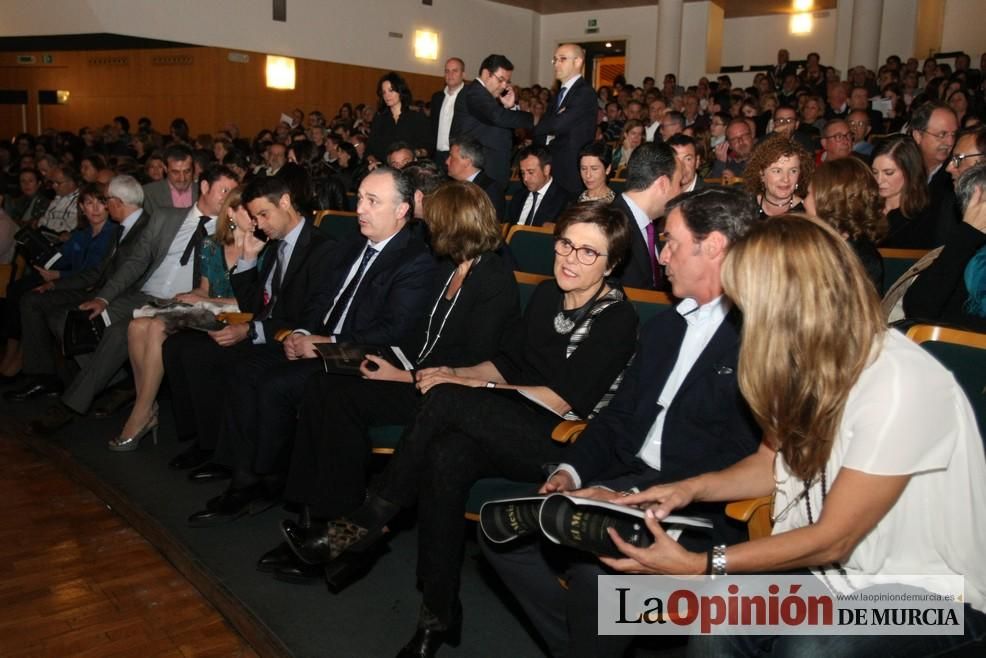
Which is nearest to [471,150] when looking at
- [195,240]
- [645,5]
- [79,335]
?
[195,240]

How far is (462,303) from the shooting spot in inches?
117

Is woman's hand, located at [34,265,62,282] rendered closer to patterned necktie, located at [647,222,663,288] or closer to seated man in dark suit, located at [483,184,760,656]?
patterned necktie, located at [647,222,663,288]

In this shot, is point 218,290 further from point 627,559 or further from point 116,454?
point 627,559

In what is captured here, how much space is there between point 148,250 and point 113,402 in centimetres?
82

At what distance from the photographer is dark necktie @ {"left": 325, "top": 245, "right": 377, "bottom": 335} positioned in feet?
11.5

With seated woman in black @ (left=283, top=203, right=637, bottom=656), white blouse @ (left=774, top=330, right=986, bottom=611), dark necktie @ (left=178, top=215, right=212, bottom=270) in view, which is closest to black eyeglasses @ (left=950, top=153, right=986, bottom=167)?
seated woman in black @ (left=283, top=203, right=637, bottom=656)

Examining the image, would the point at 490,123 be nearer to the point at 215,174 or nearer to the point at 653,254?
the point at 215,174

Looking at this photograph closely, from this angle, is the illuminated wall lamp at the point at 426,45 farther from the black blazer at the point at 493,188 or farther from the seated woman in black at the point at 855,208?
the seated woman in black at the point at 855,208

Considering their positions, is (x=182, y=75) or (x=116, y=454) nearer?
(x=116, y=454)

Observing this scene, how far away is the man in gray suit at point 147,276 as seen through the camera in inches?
171

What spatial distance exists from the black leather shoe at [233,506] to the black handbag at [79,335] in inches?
58.9

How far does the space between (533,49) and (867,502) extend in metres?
18.6

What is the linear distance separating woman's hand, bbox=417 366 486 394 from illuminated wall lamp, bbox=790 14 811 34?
1610cm

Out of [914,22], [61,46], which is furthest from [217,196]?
[914,22]
